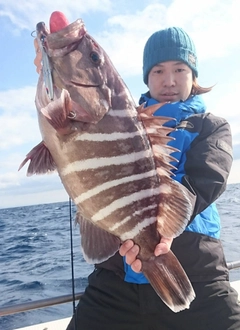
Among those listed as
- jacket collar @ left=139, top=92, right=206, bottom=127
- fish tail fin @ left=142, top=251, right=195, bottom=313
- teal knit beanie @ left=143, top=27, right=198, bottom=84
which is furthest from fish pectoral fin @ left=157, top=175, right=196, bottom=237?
teal knit beanie @ left=143, top=27, right=198, bottom=84

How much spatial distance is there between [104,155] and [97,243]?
491 millimetres

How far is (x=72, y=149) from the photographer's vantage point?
6.12 ft

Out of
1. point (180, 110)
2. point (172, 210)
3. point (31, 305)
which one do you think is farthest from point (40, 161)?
point (31, 305)

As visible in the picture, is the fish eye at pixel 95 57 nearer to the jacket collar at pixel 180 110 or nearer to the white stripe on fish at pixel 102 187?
the white stripe on fish at pixel 102 187

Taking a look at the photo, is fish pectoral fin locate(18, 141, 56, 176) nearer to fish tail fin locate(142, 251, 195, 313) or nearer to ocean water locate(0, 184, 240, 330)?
fish tail fin locate(142, 251, 195, 313)

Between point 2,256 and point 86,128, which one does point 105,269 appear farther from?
point 2,256

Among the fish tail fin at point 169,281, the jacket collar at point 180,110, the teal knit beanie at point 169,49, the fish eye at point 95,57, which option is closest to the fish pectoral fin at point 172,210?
the fish tail fin at point 169,281

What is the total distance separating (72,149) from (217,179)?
1381 millimetres

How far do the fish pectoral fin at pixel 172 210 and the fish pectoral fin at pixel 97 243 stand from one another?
0.92ft

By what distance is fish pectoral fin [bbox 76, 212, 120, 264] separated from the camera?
6.70 ft

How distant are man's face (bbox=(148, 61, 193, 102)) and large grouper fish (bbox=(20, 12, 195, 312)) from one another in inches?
59.9

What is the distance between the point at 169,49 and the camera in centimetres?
361

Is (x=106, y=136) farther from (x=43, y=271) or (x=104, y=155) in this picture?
(x=43, y=271)

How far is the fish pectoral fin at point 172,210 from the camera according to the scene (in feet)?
6.95
